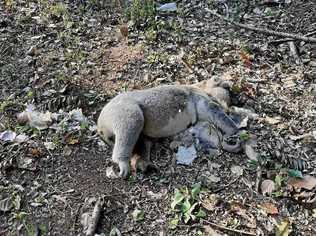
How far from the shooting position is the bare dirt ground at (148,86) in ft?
13.6

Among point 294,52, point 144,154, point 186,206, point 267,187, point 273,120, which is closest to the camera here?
point 186,206

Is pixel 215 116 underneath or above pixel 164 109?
underneath

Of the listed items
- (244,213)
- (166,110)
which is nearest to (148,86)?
(166,110)

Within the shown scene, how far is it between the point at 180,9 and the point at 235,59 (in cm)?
132

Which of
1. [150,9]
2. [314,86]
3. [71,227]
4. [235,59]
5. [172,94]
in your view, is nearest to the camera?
[71,227]

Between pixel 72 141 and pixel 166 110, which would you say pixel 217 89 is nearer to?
pixel 166 110

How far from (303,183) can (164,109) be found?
4.23 feet

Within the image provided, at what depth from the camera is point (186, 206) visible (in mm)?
4152

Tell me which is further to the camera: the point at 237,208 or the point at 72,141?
the point at 72,141

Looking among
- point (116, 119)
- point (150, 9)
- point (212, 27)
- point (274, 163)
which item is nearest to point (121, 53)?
point (150, 9)

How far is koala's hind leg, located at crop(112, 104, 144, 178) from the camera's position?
4.38 m

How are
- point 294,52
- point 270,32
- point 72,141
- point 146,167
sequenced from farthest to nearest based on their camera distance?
point 270,32, point 294,52, point 72,141, point 146,167

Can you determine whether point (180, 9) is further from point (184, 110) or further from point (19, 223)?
point (19, 223)

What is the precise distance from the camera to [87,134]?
484cm
